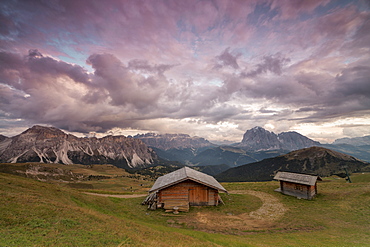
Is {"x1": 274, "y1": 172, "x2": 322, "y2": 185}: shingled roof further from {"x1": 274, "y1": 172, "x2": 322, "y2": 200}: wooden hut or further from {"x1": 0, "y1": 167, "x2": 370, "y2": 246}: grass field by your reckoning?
{"x1": 0, "y1": 167, "x2": 370, "y2": 246}: grass field

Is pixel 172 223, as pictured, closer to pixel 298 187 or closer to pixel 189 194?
pixel 189 194

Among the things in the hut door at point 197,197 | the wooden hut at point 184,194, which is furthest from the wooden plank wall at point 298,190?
the hut door at point 197,197

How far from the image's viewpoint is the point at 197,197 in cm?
3198

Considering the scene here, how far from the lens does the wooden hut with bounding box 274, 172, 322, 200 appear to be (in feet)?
122

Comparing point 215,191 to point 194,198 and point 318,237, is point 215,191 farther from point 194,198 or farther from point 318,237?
point 318,237

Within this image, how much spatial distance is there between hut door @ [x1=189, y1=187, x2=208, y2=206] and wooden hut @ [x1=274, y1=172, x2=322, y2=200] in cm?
2235

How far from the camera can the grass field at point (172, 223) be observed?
12.1m

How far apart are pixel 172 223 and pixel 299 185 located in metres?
32.1

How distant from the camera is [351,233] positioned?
19.9m

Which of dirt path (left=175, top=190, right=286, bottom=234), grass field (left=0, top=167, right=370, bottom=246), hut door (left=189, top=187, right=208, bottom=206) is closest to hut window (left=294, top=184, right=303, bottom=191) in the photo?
grass field (left=0, top=167, right=370, bottom=246)

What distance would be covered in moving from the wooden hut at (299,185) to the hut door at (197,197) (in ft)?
73.3

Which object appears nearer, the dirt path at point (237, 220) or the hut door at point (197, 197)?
the dirt path at point (237, 220)

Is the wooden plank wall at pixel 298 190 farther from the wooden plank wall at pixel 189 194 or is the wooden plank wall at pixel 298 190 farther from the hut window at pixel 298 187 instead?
the wooden plank wall at pixel 189 194

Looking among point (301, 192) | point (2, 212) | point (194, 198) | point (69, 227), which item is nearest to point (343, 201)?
point (301, 192)
